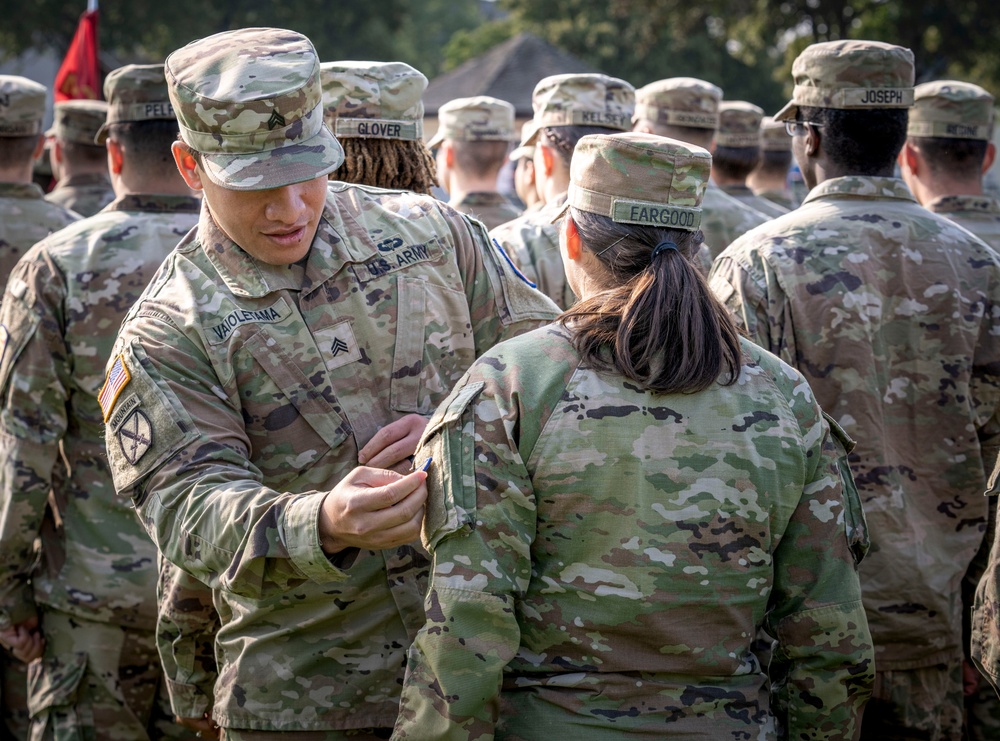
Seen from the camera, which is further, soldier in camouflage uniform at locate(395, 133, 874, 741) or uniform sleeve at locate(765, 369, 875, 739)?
uniform sleeve at locate(765, 369, 875, 739)

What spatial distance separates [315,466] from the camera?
2789 mm

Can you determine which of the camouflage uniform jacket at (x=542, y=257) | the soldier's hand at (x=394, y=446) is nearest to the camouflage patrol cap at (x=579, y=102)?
the camouflage uniform jacket at (x=542, y=257)

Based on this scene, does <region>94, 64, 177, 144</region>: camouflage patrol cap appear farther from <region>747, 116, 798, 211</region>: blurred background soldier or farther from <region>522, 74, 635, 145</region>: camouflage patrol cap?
<region>747, 116, 798, 211</region>: blurred background soldier

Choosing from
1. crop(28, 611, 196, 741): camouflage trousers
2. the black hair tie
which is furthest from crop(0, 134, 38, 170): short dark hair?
the black hair tie

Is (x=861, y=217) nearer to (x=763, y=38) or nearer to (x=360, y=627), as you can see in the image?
(x=360, y=627)

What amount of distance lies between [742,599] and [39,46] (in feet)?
117

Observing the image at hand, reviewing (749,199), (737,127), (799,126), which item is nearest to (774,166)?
(749,199)

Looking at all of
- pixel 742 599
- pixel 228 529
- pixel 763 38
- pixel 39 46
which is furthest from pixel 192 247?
pixel 39 46

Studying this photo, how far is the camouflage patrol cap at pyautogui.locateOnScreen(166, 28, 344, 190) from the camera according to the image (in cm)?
260

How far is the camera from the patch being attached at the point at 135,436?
2592 millimetres

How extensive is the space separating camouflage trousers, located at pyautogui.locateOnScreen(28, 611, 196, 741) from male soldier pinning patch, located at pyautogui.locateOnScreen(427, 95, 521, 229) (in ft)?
12.3

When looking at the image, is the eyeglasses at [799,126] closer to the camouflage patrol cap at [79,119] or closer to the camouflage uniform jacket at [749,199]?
the camouflage uniform jacket at [749,199]

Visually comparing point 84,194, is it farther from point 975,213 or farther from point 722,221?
point 975,213

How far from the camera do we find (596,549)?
2.37 metres
